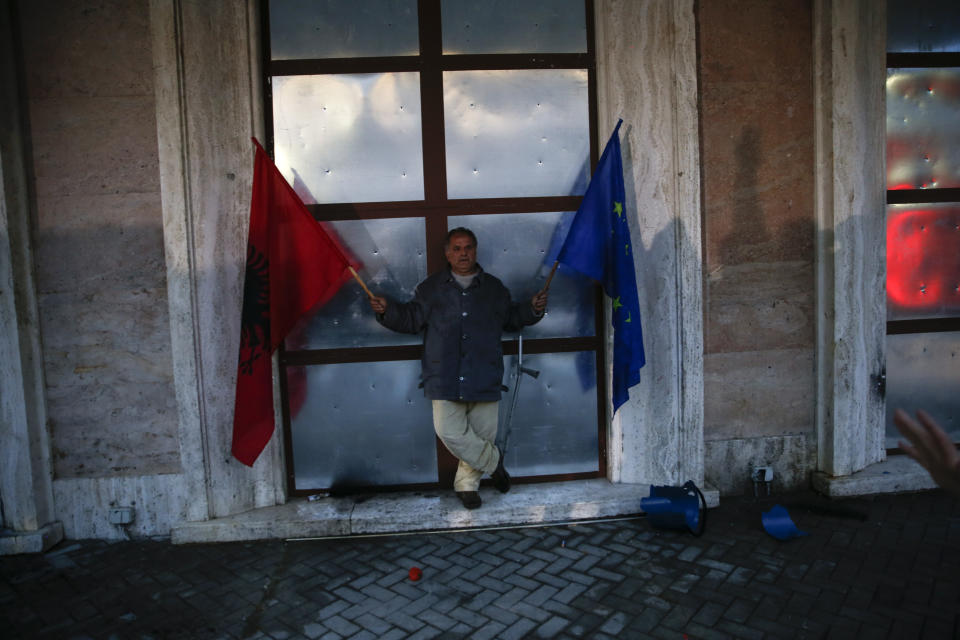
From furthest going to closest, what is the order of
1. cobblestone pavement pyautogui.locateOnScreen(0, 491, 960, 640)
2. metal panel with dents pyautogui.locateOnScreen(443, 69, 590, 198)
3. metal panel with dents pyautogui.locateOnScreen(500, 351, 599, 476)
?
metal panel with dents pyautogui.locateOnScreen(500, 351, 599, 476), metal panel with dents pyautogui.locateOnScreen(443, 69, 590, 198), cobblestone pavement pyautogui.locateOnScreen(0, 491, 960, 640)

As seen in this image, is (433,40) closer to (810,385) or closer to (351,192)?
(351,192)

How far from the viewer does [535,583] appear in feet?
12.0

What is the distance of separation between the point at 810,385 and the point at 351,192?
3.85m

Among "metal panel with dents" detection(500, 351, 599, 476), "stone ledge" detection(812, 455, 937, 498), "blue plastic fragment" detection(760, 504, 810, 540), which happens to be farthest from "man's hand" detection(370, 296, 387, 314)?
"stone ledge" detection(812, 455, 937, 498)

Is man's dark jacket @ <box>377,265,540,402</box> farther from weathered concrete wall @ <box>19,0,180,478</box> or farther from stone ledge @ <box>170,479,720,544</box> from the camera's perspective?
weathered concrete wall @ <box>19,0,180,478</box>

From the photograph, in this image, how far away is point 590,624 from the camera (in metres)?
3.22

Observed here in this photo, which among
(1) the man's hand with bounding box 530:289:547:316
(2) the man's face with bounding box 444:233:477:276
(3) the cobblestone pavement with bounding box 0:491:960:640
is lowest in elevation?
(3) the cobblestone pavement with bounding box 0:491:960:640

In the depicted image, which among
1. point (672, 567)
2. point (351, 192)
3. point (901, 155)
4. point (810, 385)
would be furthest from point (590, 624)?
point (901, 155)

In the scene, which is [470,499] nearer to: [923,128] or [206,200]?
[206,200]

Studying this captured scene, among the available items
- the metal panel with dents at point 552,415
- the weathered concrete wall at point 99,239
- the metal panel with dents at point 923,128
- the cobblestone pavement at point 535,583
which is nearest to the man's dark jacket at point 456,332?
the metal panel with dents at point 552,415

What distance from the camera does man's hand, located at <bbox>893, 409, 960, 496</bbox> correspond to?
71.1 inches

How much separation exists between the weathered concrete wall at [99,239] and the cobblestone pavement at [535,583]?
0.81 m

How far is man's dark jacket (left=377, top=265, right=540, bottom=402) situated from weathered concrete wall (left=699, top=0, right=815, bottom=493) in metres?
1.70

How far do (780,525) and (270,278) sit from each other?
149 inches
